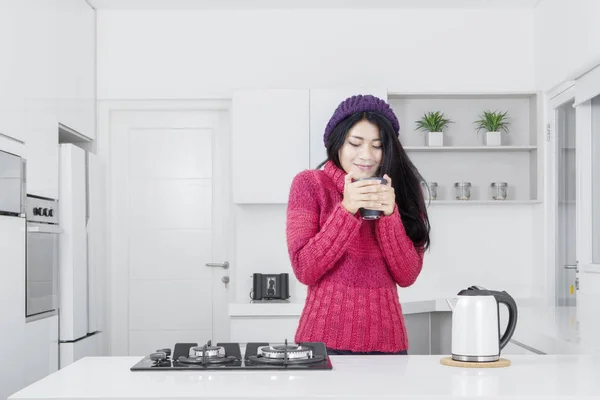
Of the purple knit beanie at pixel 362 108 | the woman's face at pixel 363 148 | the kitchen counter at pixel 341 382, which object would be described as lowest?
the kitchen counter at pixel 341 382

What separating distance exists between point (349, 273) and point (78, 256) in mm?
2366

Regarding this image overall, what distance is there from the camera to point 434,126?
15.5 ft

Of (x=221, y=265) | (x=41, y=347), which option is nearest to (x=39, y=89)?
(x=41, y=347)

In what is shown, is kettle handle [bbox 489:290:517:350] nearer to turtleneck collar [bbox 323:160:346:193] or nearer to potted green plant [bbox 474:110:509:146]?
turtleneck collar [bbox 323:160:346:193]

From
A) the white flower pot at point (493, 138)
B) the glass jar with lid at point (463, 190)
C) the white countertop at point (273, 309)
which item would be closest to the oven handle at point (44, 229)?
the white countertop at point (273, 309)

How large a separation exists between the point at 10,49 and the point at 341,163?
1.92 meters

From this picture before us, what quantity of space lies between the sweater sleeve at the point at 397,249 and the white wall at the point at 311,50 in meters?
2.79

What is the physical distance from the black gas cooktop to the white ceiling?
3.26 metres

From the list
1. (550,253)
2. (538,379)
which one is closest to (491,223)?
(550,253)

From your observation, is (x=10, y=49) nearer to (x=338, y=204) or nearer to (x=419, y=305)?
(x=338, y=204)

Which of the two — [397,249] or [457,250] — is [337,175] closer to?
[397,249]

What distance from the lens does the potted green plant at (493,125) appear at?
4.68m

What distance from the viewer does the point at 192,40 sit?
4.90m

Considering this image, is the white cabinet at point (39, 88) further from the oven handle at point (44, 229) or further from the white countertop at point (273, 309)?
the white countertop at point (273, 309)
